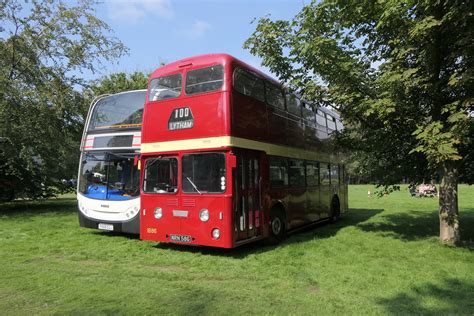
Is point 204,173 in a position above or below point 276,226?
above

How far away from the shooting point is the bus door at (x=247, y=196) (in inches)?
343

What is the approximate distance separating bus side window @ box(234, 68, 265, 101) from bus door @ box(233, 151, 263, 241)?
137cm

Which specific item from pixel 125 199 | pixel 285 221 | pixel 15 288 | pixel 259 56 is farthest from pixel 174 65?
pixel 15 288

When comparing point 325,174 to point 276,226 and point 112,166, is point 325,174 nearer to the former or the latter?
point 276,226

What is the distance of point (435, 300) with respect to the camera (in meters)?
5.62

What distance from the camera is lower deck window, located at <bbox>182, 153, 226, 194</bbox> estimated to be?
28.0ft

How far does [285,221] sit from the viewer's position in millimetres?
10836

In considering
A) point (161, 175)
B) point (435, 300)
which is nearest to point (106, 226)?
point (161, 175)

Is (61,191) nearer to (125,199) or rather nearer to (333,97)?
(125,199)

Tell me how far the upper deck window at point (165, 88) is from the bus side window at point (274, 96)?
2294mm

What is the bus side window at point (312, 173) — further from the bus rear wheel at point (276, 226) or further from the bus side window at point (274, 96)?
the bus side window at point (274, 96)

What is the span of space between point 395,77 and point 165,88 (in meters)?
5.06

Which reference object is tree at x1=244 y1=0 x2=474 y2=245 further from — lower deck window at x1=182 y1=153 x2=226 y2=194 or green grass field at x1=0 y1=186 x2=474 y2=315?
lower deck window at x1=182 y1=153 x2=226 y2=194

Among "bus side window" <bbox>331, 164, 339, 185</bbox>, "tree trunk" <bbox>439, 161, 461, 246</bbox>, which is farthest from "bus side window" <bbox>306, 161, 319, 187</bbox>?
"tree trunk" <bbox>439, 161, 461, 246</bbox>
